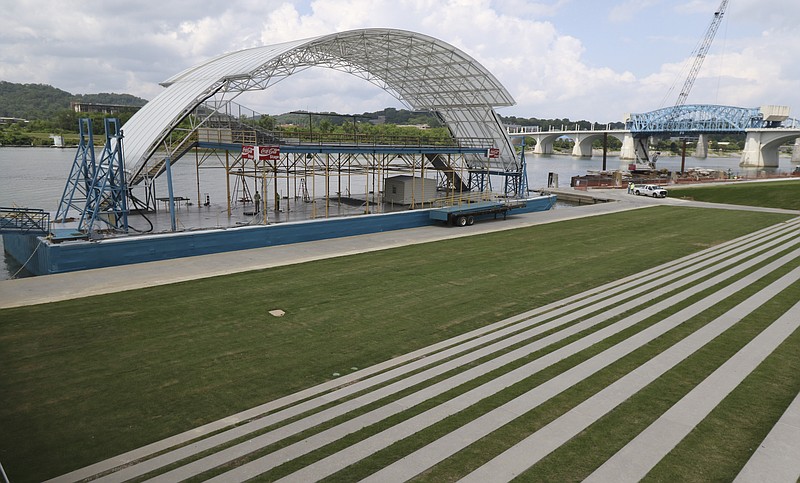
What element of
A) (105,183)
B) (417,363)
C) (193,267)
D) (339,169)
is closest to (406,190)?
(339,169)

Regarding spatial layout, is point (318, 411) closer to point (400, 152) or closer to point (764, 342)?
point (764, 342)

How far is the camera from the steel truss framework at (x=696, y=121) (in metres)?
137

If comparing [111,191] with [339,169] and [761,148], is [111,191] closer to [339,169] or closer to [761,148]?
[339,169]

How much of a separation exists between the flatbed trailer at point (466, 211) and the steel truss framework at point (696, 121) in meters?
116

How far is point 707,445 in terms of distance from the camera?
7.59 metres

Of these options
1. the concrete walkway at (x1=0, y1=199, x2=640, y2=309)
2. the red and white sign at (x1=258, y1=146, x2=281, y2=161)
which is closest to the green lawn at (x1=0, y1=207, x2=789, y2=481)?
the concrete walkway at (x1=0, y1=199, x2=640, y2=309)

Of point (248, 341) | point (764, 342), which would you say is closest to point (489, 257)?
point (764, 342)

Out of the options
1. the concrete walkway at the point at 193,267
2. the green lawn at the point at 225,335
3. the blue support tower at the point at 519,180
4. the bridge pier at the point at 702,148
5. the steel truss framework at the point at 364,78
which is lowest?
the green lawn at the point at 225,335

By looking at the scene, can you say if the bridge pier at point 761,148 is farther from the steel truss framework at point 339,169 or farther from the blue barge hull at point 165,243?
the blue barge hull at point 165,243

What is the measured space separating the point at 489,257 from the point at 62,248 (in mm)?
15673

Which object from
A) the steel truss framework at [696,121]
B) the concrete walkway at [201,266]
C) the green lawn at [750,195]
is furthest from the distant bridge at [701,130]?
the concrete walkway at [201,266]

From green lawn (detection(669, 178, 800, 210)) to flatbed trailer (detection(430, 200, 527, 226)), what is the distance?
82.2ft

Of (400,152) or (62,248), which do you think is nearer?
(62,248)

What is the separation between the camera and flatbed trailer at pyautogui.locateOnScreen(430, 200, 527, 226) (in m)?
30.5
